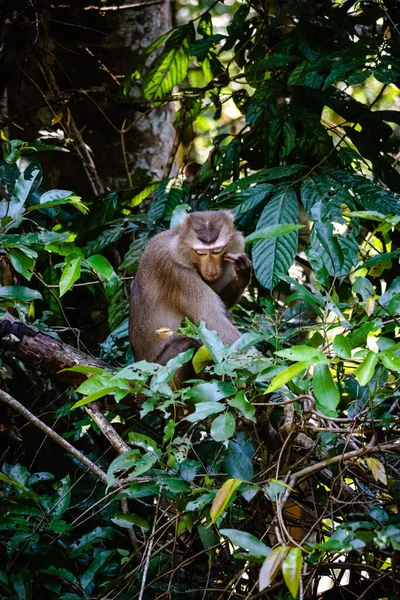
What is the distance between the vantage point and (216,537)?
2.88 m

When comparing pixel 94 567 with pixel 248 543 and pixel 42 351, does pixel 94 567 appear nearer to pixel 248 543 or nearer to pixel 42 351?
pixel 42 351

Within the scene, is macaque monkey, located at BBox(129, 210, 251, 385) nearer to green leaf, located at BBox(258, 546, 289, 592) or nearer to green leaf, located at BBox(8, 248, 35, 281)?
green leaf, located at BBox(8, 248, 35, 281)

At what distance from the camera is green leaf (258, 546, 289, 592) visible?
1954mm

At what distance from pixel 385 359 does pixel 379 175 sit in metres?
2.72

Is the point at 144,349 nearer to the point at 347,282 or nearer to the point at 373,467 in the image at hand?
the point at 347,282

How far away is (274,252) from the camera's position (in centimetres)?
372

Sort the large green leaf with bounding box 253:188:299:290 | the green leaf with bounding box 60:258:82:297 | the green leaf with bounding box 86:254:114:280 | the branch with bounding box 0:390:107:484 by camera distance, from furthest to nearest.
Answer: the large green leaf with bounding box 253:188:299:290
the branch with bounding box 0:390:107:484
the green leaf with bounding box 86:254:114:280
the green leaf with bounding box 60:258:82:297

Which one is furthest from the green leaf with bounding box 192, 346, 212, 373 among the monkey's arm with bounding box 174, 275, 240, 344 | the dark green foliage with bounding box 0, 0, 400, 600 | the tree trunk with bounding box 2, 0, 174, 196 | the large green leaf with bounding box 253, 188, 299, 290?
the tree trunk with bounding box 2, 0, 174, 196

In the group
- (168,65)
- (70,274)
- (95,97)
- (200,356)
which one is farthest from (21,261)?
(95,97)

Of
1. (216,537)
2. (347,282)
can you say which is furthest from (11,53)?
(216,537)

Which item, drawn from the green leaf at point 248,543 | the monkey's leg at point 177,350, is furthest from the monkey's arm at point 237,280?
the green leaf at point 248,543

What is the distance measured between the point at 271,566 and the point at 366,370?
651mm

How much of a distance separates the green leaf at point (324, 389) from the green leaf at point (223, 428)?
1.08ft

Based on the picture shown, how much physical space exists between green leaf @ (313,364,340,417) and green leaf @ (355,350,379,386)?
13cm
